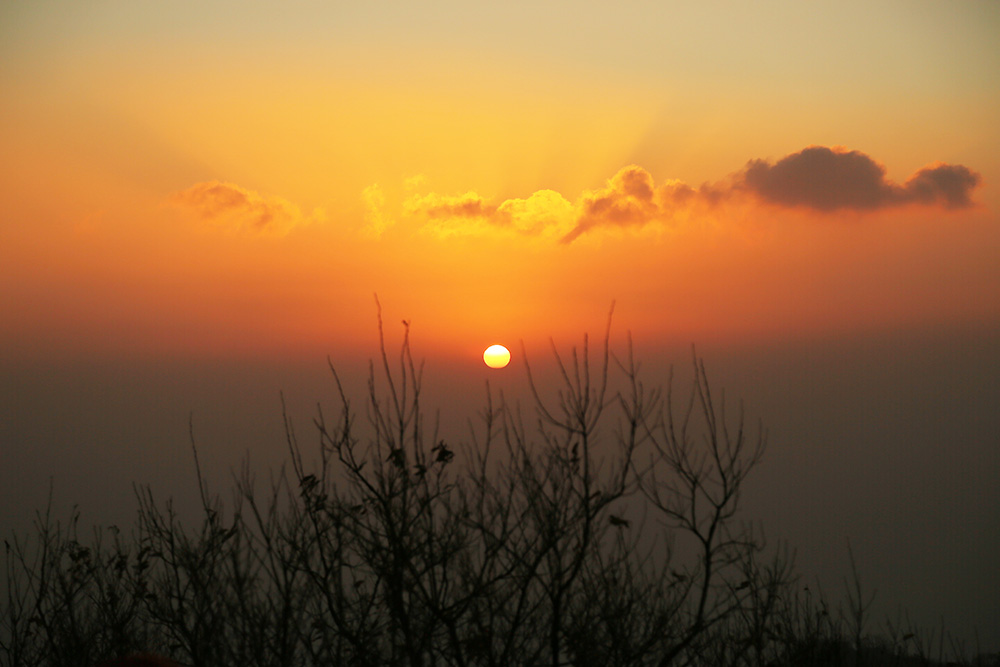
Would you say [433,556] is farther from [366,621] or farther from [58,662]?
[58,662]

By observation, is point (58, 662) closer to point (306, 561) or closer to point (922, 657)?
point (306, 561)

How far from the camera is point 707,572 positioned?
860 cm

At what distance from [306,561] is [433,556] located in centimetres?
145

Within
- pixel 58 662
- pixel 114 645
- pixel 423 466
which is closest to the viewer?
pixel 423 466

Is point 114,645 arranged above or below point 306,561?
below

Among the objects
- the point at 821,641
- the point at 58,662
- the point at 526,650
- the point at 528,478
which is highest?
Answer: the point at 528,478

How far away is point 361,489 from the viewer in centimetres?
882

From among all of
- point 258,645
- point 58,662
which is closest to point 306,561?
point 258,645

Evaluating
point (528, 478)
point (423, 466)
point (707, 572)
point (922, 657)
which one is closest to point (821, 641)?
point (922, 657)

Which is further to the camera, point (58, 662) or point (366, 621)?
point (58, 662)

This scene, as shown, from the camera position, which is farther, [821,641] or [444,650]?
[821,641]

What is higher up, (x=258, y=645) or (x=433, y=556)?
(x=433, y=556)

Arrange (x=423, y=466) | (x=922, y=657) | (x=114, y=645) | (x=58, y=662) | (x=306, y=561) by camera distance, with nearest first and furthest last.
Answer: (x=423, y=466) → (x=306, y=561) → (x=922, y=657) → (x=58, y=662) → (x=114, y=645)

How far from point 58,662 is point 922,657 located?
12.8 metres
